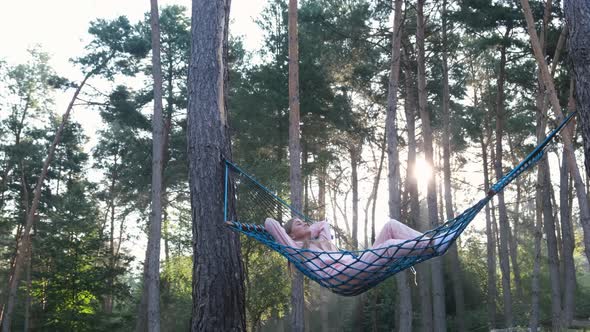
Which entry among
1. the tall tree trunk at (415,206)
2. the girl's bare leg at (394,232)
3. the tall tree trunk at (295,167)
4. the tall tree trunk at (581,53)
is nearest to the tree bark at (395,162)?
the tall tree trunk at (295,167)

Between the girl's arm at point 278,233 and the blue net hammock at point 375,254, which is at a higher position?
the girl's arm at point 278,233

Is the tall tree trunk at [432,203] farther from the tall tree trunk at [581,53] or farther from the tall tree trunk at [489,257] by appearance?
the tall tree trunk at [581,53]

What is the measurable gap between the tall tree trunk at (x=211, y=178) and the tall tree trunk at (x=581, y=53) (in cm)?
191

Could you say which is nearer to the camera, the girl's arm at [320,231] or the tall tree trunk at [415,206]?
the girl's arm at [320,231]

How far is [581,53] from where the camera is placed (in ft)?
8.47

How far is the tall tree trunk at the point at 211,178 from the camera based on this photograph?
307 centimetres

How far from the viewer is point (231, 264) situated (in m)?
3.14

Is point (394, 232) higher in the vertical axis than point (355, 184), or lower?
lower

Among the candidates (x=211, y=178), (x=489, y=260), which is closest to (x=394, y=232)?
(x=211, y=178)

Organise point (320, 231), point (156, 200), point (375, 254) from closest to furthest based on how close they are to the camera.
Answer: point (375, 254) < point (320, 231) < point (156, 200)

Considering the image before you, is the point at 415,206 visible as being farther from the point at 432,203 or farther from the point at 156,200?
the point at 156,200

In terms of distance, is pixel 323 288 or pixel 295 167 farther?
pixel 323 288

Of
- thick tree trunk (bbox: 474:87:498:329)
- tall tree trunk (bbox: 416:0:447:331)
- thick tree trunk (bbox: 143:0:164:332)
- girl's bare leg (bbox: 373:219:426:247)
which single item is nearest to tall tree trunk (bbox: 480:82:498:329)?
thick tree trunk (bbox: 474:87:498:329)

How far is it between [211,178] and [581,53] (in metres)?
2.04
